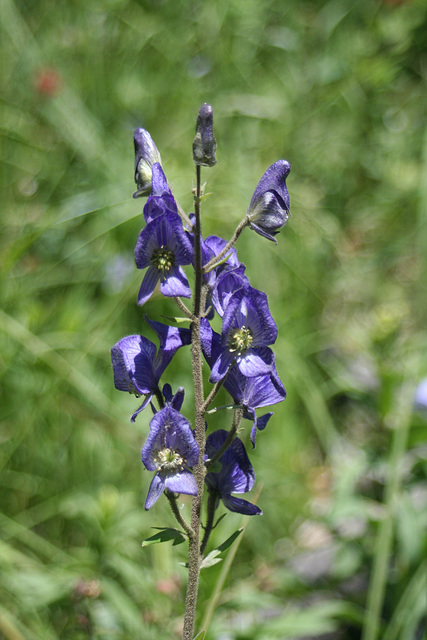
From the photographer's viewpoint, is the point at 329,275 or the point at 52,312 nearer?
the point at 52,312

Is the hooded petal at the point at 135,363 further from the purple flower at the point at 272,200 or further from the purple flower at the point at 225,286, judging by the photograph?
the purple flower at the point at 272,200

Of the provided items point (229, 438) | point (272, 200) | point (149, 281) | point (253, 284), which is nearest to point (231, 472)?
point (229, 438)

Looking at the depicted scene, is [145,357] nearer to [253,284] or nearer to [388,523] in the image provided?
[388,523]

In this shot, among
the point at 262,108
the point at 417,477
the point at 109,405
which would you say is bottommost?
the point at 417,477

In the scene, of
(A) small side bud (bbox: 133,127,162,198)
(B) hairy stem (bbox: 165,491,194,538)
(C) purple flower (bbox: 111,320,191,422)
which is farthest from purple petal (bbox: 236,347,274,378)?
(A) small side bud (bbox: 133,127,162,198)

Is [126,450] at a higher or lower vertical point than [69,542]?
higher

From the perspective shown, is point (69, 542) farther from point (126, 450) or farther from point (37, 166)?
point (37, 166)

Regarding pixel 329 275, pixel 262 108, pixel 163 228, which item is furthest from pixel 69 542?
pixel 262 108
